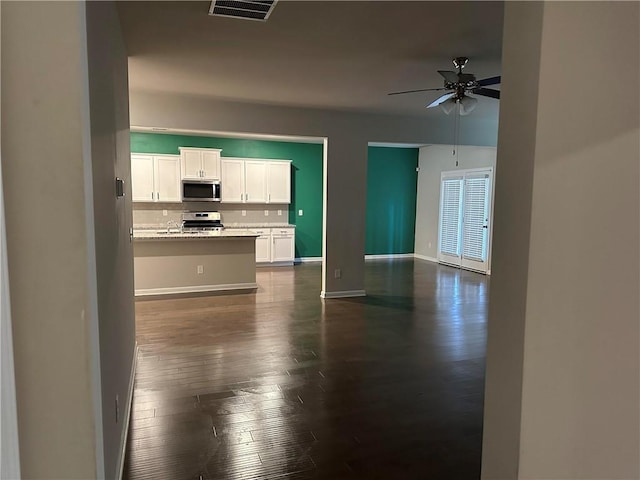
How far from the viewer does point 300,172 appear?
366 inches

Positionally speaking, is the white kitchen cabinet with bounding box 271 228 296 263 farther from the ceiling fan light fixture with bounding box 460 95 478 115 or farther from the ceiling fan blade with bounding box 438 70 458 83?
the ceiling fan blade with bounding box 438 70 458 83

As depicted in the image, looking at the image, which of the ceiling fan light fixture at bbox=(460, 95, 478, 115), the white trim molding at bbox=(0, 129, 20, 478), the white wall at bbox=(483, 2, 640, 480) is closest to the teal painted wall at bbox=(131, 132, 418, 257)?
the ceiling fan light fixture at bbox=(460, 95, 478, 115)

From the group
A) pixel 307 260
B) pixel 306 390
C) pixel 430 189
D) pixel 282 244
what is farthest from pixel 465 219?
pixel 306 390

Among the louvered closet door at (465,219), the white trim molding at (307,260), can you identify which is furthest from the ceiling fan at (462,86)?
the white trim molding at (307,260)

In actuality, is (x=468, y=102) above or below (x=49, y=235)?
above

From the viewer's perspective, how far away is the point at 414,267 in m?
8.98

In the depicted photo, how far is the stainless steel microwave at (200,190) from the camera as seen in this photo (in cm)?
808

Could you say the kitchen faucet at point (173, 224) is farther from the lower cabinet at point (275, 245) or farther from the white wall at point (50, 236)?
the white wall at point (50, 236)

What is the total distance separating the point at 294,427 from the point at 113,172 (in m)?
1.88

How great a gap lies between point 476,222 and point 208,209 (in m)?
5.36

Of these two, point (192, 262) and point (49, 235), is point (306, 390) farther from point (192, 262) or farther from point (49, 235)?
point (192, 262)

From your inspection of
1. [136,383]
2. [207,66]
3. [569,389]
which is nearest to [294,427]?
[136,383]

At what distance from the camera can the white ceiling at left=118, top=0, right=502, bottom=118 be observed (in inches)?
106

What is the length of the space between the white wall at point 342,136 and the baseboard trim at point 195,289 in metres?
1.34
